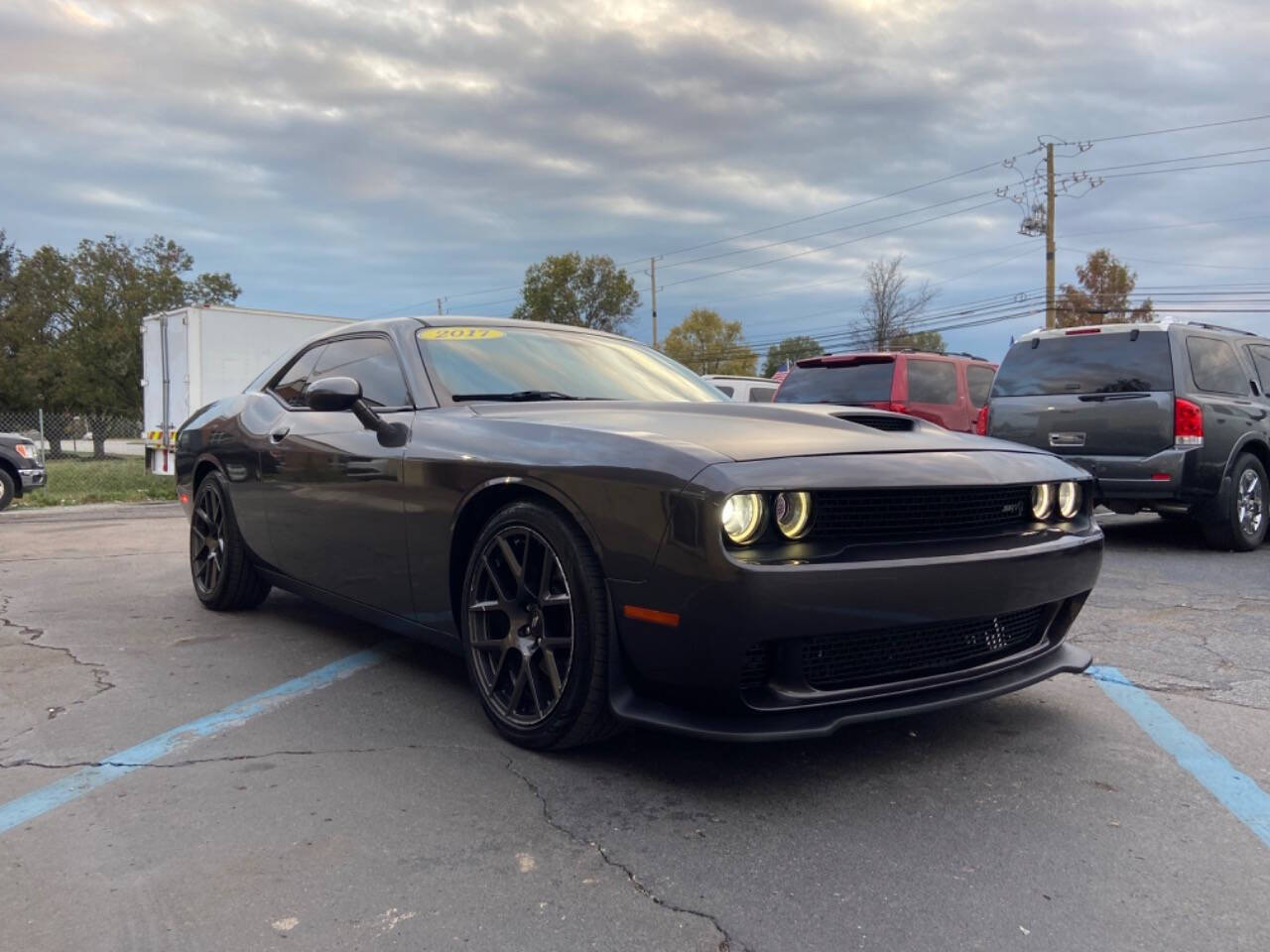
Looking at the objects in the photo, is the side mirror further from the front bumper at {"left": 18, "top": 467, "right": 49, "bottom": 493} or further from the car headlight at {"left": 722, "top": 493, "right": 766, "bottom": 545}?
the front bumper at {"left": 18, "top": 467, "right": 49, "bottom": 493}

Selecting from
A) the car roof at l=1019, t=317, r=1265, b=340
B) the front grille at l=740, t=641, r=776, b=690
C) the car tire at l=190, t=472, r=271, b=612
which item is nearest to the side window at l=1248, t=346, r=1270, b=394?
the car roof at l=1019, t=317, r=1265, b=340

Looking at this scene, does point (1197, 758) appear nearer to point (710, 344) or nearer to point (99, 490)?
point (99, 490)

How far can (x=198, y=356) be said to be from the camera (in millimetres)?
14070

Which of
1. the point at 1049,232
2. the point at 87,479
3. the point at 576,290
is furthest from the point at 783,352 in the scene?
the point at 87,479

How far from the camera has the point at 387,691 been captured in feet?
12.3

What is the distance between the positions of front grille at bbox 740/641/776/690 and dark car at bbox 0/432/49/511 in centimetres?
1222

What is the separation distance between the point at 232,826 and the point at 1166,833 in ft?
8.12

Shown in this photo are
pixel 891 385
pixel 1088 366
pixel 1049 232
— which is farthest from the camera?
pixel 1049 232

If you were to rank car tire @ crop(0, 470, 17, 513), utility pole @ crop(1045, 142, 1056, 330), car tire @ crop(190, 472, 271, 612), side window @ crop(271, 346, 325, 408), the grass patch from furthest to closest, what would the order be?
utility pole @ crop(1045, 142, 1056, 330)
the grass patch
car tire @ crop(0, 470, 17, 513)
car tire @ crop(190, 472, 271, 612)
side window @ crop(271, 346, 325, 408)

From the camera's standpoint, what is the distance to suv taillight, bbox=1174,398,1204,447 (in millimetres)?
7121

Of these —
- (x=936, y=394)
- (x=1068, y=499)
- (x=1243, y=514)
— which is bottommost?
(x=1243, y=514)

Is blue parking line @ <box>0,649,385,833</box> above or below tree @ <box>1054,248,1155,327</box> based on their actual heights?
below

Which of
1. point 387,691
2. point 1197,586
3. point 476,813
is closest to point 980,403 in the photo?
point 1197,586

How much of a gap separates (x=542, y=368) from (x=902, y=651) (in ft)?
6.37
